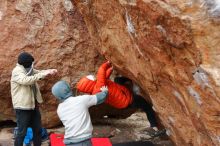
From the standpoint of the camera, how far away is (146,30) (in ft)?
15.5

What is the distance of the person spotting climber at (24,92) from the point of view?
6504 millimetres

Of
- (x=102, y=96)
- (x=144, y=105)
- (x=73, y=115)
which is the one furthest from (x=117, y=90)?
(x=73, y=115)

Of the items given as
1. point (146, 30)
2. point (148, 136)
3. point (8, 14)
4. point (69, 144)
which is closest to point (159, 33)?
point (146, 30)

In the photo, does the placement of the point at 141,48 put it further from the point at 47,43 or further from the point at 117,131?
the point at 117,131

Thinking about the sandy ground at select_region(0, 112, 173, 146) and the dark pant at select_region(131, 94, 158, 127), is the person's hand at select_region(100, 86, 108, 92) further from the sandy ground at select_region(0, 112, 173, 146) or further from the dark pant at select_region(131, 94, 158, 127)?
the sandy ground at select_region(0, 112, 173, 146)

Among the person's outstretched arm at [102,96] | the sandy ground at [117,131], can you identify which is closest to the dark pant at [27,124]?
the sandy ground at [117,131]

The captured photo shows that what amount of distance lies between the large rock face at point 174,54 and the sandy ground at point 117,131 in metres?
2.02

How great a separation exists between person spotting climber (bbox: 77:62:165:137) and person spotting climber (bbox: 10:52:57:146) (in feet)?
1.91

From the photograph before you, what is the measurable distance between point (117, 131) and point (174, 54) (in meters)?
4.32

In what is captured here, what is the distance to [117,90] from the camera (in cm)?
668

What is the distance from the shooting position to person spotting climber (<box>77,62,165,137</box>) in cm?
646

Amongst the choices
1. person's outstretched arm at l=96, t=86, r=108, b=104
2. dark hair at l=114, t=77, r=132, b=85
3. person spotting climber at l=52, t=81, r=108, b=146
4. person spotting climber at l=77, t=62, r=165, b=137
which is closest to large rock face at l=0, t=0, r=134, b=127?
dark hair at l=114, t=77, r=132, b=85

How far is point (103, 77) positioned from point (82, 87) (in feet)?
1.15

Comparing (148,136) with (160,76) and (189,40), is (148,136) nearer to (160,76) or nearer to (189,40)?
(160,76)
